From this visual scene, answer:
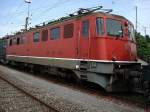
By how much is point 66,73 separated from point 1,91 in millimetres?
3750

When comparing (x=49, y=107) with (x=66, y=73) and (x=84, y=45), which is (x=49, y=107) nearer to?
(x=84, y=45)

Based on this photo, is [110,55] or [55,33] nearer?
[110,55]

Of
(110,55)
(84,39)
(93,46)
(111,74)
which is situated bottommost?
(111,74)

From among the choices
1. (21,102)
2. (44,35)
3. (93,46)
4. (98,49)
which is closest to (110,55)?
(98,49)

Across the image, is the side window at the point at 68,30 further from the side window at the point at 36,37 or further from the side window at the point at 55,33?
→ the side window at the point at 36,37

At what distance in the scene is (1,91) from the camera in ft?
40.4

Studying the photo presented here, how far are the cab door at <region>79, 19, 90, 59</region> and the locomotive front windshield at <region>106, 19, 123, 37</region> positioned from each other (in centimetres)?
85

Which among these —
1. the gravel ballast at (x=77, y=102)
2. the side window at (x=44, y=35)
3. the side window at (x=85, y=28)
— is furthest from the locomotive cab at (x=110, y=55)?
the side window at (x=44, y=35)

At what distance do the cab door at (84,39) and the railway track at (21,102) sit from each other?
2.85 m

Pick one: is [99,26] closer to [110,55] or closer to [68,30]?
[110,55]

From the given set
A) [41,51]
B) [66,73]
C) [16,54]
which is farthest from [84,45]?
[16,54]

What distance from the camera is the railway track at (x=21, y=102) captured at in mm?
9039

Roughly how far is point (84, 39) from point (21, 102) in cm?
411

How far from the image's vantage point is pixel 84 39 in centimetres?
1276
